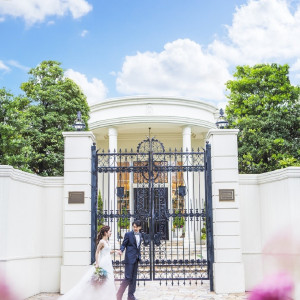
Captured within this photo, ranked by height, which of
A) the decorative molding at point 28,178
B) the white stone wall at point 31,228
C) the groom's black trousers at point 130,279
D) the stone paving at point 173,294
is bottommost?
the stone paving at point 173,294

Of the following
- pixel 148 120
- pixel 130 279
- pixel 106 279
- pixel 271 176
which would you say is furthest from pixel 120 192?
pixel 148 120

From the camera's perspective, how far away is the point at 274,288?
1.62 ft

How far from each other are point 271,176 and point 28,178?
516cm

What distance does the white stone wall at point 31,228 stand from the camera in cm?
794

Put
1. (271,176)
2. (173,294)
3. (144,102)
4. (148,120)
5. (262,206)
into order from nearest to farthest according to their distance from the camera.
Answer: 1. (173,294)
2. (271,176)
3. (262,206)
4. (148,120)
5. (144,102)

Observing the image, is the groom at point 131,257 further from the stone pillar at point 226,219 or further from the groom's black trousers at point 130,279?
the stone pillar at point 226,219

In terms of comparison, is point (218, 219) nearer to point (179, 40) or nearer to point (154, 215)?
point (154, 215)

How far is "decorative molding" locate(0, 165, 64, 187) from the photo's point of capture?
7.96 meters

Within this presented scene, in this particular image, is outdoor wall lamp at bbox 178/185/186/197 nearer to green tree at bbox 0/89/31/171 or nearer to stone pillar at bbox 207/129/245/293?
stone pillar at bbox 207/129/245/293

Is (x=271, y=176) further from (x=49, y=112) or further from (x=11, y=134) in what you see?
(x=49, y=112)

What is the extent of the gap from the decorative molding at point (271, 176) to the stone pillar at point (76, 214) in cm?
352

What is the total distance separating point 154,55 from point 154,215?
63.2 ft

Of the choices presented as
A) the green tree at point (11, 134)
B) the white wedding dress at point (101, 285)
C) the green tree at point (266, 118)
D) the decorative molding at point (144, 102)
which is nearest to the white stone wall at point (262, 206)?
the white wedding dress at point (101, 285)

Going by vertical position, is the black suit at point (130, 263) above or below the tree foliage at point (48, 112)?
below
